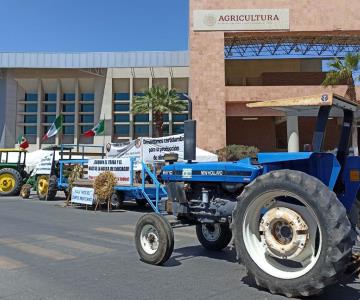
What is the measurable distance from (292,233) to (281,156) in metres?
0.91

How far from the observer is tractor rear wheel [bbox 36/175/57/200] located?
19438mm

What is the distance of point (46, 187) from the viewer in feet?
65.9

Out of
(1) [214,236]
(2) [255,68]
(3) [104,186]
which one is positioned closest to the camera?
(1) [214,236]

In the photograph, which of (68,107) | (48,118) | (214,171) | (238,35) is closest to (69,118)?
(68,107)

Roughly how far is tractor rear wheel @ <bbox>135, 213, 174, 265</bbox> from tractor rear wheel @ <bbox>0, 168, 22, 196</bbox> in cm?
1743

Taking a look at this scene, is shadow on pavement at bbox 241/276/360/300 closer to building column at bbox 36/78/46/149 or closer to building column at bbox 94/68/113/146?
building column at bbox 94/68/113/146

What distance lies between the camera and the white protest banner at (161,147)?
14859mm

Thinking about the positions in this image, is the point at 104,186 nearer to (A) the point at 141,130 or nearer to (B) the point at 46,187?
(B) the point at 46,187

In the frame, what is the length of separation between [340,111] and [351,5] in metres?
28.3

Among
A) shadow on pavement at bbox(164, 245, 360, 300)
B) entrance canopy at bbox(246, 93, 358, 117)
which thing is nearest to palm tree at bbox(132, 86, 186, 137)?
shadow on pavement at bbox(164, 245, 360, 300)

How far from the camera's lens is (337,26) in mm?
30422

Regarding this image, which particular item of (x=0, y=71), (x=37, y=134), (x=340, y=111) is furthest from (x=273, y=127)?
(x=340, y=111)

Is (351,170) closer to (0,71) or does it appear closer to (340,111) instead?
(340,111)

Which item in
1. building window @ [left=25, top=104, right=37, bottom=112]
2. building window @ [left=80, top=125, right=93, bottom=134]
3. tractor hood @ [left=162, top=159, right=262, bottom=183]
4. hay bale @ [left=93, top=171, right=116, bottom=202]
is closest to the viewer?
tractor hood @ [left=162, top=159, right=262, bottom=183]
